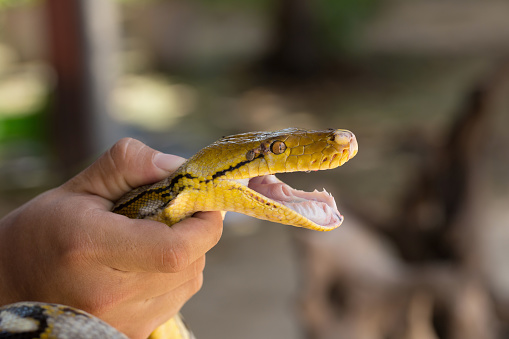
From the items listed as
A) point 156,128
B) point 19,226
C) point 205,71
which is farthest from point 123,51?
point 19,226

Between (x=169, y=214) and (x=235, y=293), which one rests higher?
(x=169, y=214)

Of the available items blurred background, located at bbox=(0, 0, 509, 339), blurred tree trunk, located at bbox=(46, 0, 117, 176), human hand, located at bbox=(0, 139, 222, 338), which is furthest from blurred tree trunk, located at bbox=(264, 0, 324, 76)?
human hand, located at bbox=(0, 139, 222, 338)

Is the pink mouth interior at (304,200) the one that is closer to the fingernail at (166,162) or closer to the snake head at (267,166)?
the snake head at (267,166)

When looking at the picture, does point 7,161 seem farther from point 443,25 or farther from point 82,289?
point 443,25

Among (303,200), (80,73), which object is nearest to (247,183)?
(303,200)

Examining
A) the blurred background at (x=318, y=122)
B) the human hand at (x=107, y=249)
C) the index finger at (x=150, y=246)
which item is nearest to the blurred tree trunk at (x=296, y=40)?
the blurred background at (x=318, y=122)

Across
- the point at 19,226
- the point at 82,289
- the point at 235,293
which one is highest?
the point at 19,226

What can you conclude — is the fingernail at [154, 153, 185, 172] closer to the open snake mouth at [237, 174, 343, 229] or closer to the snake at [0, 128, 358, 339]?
the snake at [0, 128, 358, 339]

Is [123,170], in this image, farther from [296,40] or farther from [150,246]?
[296,40]
